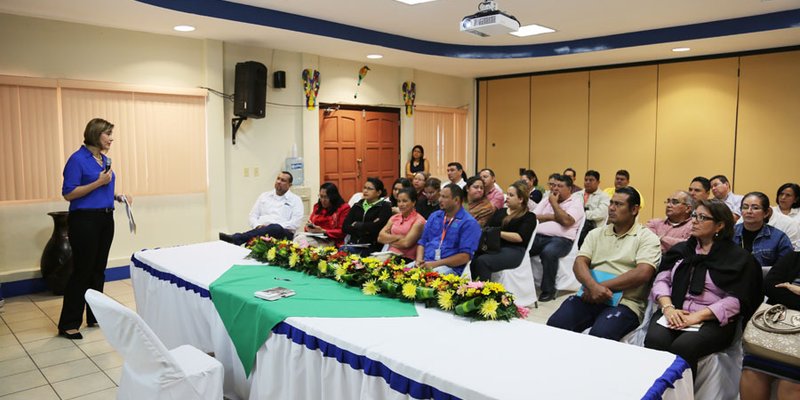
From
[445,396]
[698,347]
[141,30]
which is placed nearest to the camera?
[445,396]

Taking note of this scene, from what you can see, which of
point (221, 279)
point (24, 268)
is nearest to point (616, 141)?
point (221, 279)

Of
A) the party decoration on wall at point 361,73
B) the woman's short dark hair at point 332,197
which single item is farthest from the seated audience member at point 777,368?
the party decoration on wall at point 361,73

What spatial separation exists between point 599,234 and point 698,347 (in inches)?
37.7

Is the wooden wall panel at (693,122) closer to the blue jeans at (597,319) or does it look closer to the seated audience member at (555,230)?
the seated audience member at (555,230)

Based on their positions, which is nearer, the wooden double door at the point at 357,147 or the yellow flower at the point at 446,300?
the yellow flower at the point at 446,300

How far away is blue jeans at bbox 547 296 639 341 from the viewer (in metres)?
3.01

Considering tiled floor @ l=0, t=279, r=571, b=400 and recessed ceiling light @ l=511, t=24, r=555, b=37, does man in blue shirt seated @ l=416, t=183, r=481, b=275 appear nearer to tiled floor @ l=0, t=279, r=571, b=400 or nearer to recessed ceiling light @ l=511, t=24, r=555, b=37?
tiled floor @ l=0, t=279, r=571, b=400

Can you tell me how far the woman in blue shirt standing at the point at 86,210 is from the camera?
13.2 ft

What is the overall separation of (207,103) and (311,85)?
151 cm

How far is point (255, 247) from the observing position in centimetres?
379

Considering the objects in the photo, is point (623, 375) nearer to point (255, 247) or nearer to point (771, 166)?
point (255, 247)

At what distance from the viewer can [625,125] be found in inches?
340

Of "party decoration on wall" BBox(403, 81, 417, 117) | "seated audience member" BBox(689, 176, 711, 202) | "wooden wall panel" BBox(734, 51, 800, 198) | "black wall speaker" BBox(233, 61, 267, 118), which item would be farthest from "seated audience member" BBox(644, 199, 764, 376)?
"party decoration on wall" BBox(403, 81, 417, 117)

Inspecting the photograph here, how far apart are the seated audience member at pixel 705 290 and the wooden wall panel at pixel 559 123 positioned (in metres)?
6.29
